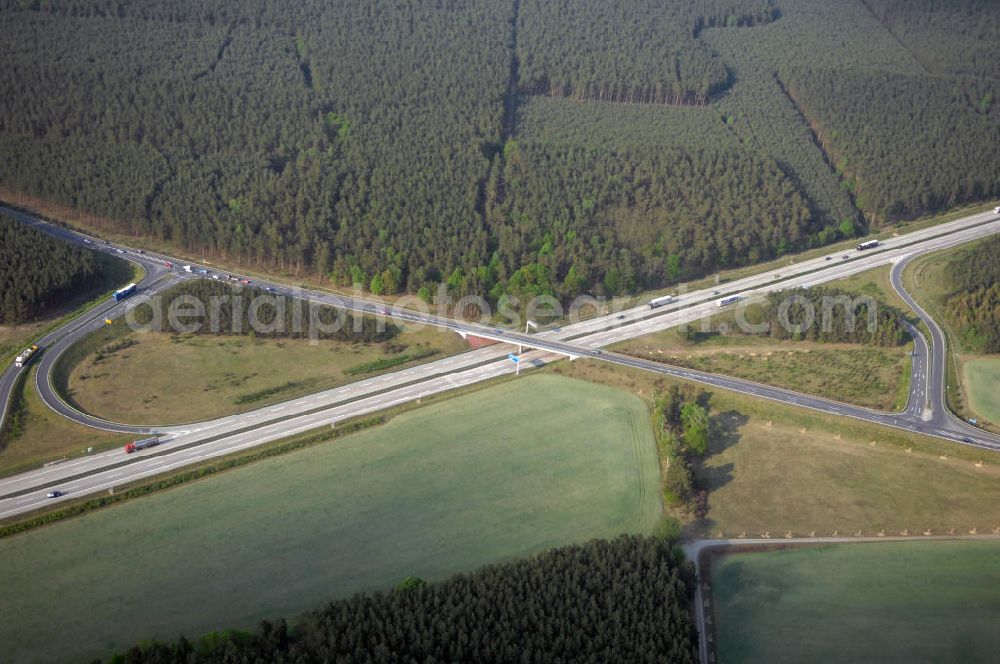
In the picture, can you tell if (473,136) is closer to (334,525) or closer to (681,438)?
(681,438)

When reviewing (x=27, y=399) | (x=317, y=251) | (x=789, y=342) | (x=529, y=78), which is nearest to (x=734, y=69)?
(x=529, y=78)

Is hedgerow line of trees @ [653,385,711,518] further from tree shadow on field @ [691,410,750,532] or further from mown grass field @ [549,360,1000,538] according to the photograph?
mown grass field @ [549,360,1000,538]

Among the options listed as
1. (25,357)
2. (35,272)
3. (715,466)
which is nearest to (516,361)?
(715,466)

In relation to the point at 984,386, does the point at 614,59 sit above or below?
above

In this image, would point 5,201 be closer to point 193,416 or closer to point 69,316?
point 69,316

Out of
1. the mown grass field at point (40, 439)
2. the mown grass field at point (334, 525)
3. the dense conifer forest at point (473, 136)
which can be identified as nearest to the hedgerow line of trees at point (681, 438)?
the mown grass field at point (334, 525)

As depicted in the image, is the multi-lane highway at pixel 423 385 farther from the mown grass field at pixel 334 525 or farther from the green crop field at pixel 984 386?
the mown grass field at pixel 334 525
